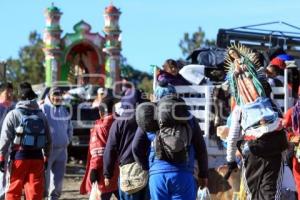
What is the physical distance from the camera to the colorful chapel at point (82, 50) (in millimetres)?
42406

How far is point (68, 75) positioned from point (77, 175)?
1058 inches

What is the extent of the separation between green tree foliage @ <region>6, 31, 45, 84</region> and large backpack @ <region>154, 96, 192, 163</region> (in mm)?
52669

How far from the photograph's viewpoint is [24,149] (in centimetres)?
936

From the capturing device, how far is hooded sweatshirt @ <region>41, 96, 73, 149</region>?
10953mm

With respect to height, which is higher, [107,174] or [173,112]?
[173,112]

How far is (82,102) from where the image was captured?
2011 centimetres

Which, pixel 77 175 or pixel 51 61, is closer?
pixel 77 175

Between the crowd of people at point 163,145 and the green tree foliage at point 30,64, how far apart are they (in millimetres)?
49687

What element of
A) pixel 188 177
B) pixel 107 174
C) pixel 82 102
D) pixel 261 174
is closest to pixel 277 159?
pixel 261 174

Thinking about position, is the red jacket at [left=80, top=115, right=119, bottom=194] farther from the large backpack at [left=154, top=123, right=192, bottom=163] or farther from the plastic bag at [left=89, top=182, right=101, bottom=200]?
the large backpack at [left=154, top=123, right=192, bottom=163]

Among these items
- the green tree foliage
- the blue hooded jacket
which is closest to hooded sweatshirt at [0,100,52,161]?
the blue hooded jacket

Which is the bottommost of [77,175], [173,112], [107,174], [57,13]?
[77,175]

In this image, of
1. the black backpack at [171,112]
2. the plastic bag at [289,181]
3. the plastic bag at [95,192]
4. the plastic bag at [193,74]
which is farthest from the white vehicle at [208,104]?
the black backpack at [171,112]

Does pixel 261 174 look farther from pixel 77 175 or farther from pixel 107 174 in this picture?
pixel 77 175
